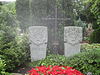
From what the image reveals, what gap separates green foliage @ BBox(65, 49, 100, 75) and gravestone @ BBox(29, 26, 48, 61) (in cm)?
180

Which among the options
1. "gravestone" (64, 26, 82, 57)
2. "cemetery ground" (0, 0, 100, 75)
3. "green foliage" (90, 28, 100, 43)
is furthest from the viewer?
"green foliage" (90, 28, 100, 43)

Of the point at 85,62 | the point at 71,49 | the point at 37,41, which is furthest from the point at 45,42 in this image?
the point at 85,62

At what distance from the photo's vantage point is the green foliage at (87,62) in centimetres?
521

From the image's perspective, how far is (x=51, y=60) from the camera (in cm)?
623

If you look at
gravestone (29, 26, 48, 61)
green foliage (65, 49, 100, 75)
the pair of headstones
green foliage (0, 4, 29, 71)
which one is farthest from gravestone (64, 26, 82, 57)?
green foliage (0, 4, 29, 71)

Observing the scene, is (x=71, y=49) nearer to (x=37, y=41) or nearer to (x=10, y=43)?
(x=37, y=41)

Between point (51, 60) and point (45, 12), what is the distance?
3549mm

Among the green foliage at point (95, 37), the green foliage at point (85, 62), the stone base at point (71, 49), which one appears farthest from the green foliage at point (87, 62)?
the green foliage at point (95, 37)

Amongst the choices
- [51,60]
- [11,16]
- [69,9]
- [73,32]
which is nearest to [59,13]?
[69,9]

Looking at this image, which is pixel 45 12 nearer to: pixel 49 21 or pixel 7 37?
pixel 49 21

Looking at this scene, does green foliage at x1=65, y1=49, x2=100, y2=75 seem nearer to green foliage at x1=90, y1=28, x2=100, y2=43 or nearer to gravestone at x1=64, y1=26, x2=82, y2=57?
gravestone at x1=64, y1=26, x2=82, y2=57

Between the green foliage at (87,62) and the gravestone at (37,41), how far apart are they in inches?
70.9

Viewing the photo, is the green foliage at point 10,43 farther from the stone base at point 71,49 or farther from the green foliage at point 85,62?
the stone base at point 71,49

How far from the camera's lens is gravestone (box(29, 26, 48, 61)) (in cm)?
728
